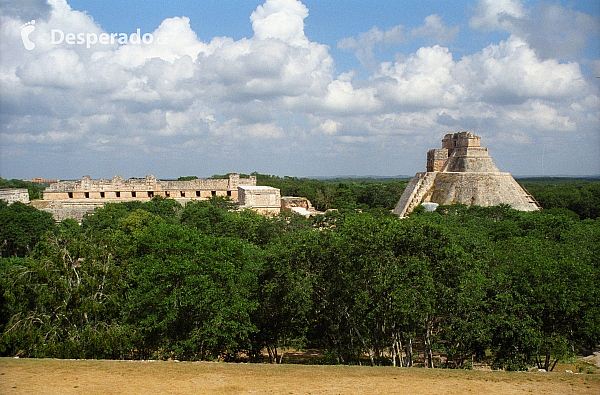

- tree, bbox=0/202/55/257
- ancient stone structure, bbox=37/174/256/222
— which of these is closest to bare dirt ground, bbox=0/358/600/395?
tree, bbox=0/202/55/257

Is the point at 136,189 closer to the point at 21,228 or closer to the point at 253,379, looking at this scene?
the point at 21,228

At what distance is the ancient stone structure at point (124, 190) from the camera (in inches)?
1369

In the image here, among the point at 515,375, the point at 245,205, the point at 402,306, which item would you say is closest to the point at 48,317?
the point at 402,306

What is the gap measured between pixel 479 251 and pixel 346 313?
4268 millimetres

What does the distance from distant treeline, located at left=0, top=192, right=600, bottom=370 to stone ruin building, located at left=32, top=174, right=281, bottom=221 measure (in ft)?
62.0

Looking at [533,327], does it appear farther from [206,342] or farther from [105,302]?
[105,302]

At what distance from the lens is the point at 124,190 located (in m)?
36.7

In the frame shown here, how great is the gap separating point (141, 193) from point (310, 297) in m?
27.6

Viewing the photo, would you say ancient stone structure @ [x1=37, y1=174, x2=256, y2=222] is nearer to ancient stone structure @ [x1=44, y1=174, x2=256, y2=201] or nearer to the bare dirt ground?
ancient stone structure @ [x1=44, y1=174, x2=256, y2=201]

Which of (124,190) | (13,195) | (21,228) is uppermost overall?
(124,190)

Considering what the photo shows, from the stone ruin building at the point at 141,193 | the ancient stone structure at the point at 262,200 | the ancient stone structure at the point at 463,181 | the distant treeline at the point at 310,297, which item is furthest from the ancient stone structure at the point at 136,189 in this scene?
the distant treeline at the point at 310,297

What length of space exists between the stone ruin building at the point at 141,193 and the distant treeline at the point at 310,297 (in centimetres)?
1889

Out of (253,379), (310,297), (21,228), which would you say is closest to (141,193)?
(21,228)

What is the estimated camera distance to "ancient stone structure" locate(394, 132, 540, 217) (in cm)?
3341
